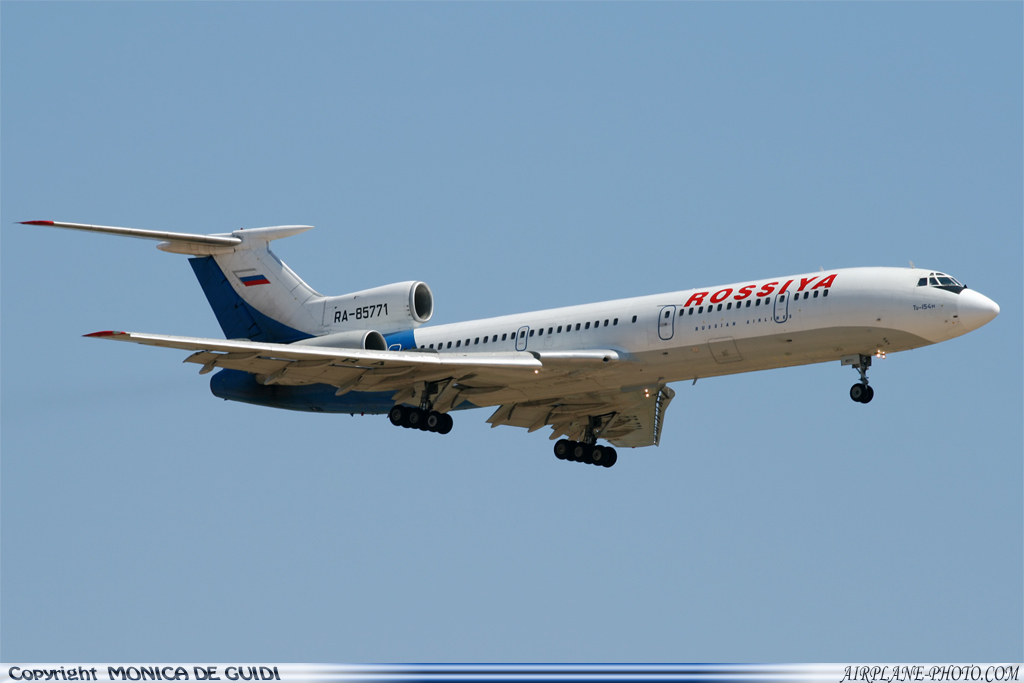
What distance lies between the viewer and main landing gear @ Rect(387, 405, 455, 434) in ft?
108

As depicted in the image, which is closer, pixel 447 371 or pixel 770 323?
pixel 770 323

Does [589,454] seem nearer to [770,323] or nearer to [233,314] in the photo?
[770,323]

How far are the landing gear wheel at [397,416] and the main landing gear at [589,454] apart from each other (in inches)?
203

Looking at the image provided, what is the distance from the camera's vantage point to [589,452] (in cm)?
3631

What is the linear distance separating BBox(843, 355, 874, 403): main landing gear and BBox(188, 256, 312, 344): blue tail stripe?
13333 mm

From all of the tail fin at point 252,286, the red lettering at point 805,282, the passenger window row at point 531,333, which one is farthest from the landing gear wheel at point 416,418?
the red lettering at point 805,282

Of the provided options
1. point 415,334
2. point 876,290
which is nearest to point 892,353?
point 876,290

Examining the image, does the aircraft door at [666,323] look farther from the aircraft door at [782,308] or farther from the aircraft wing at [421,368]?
the aircraft door at [782,308]

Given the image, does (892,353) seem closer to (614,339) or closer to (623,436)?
(614,339)

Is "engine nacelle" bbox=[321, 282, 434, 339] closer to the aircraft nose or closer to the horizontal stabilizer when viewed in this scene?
the horizontal stabilizer

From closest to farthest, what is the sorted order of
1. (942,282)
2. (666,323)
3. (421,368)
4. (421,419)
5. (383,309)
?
1. (942,282)
2. (666,323)
3. (421,368)
4. (421,419)
5. (383,309)

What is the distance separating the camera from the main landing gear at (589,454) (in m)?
36.3

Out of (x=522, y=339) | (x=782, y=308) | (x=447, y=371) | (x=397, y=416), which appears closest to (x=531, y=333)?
(x=522, y=339)

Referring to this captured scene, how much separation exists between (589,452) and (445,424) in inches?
194
